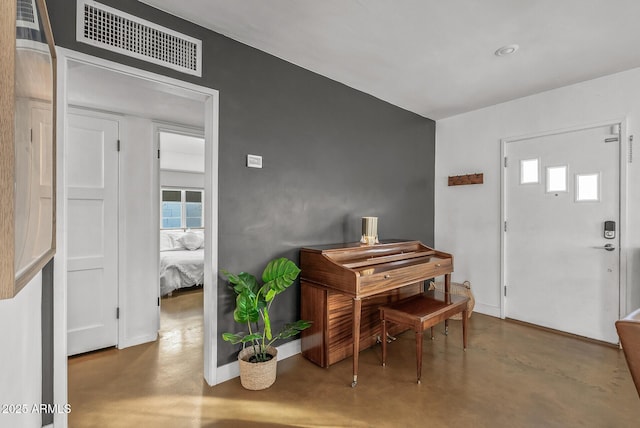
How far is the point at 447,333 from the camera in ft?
10.3

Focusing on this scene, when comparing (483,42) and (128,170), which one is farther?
(128,170)

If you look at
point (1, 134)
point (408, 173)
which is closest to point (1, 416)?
point (1, 134)

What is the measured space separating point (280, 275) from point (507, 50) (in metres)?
2.49

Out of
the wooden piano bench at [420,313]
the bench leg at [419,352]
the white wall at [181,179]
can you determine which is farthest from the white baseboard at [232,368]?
the white wall at [181,179]

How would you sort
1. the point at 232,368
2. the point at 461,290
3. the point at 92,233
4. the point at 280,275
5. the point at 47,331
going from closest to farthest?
the point at 47,331 < the point at 280,275 < the point at 232,368 < the point at 92,233 < the point at 461,290

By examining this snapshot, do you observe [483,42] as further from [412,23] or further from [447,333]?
[447,333]

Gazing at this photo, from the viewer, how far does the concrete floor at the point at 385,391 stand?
1838mm

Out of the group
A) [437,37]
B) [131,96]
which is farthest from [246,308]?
[437,37]

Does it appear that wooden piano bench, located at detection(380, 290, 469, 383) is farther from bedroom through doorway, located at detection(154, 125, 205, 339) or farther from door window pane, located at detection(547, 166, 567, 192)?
bedroom through doorway, located at detection(154, 125, 205, 339)

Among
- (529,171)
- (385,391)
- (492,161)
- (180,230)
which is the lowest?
(385,391)

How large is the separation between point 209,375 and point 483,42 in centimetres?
320

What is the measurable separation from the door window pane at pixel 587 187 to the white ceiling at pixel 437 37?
0.95m

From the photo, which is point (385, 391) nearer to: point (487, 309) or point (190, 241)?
point (487, 309)

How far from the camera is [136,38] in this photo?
73.6 inches
